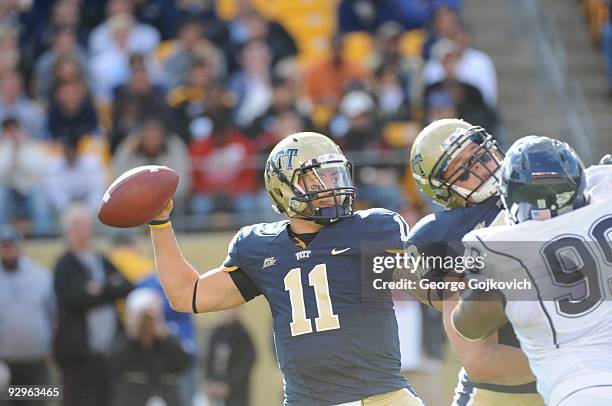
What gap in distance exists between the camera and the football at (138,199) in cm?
489

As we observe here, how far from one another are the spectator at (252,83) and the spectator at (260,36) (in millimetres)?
244

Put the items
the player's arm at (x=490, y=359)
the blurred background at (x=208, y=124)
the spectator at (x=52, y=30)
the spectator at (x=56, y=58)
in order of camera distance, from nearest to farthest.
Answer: the player's arm at (x=490, y=359) → the blurred background at (x=208, y=124) → the spectator at (x=56, y=58) → the spectator at (x=52, y=30)

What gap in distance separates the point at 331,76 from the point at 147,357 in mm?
3472

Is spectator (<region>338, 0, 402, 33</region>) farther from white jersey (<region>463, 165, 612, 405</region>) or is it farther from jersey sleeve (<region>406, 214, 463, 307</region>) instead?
white jersey (<region>463, 165, 612, 405</region>)

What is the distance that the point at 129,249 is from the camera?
992cm

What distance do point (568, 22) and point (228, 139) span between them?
4855mm

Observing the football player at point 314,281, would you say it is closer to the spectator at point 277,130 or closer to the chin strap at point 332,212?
the chin strap at point 332,212

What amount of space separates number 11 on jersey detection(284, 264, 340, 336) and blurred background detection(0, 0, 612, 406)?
4309mm

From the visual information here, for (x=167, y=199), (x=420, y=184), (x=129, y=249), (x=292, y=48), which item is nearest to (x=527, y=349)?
(x=420, y=184)

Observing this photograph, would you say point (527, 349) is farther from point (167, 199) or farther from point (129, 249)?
point (129, 249)

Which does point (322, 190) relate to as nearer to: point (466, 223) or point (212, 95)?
point (466, 223)

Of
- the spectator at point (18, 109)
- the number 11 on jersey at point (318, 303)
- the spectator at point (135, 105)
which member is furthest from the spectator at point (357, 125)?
the number 11 on jersey at point (318, 303)

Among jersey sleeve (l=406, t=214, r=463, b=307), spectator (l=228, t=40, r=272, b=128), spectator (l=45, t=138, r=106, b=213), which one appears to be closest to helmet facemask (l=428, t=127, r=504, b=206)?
jersey sleeve (l=406, t=214, r=463, b=307)

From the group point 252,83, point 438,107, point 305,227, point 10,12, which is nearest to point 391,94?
point 438,107
